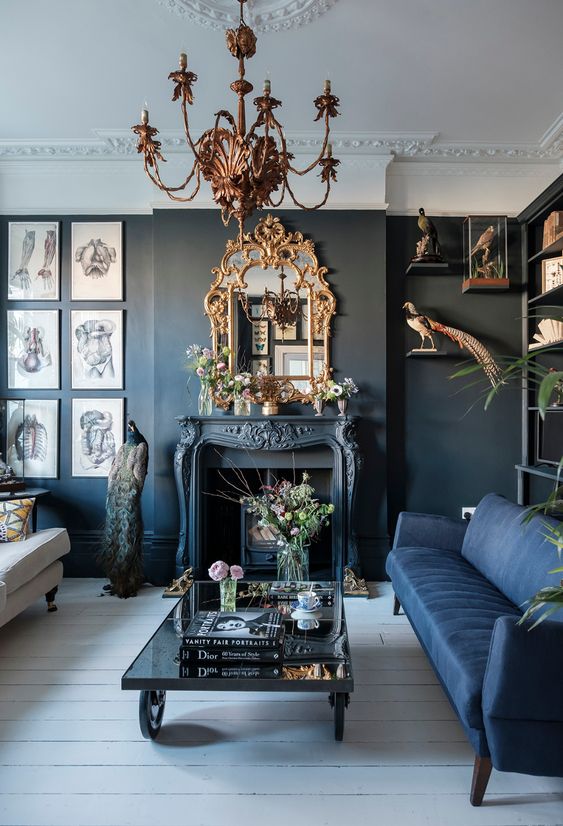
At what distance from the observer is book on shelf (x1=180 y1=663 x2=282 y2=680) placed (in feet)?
6.71

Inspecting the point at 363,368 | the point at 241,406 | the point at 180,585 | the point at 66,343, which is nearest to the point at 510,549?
the point at 363,368

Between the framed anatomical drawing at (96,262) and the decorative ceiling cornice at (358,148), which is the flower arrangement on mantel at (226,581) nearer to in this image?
the framed anatomical drawing at (96,262)

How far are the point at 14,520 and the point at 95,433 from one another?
1.05 m

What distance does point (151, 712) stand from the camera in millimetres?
2205

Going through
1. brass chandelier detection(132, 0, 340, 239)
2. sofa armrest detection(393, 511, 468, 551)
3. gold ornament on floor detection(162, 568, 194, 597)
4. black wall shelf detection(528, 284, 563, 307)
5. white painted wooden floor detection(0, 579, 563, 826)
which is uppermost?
brass chandelier detection(132, 0, 340, 239)

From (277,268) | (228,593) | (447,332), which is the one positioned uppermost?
(277,268)

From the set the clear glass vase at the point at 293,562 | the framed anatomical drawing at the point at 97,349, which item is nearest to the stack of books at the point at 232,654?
the clear glass vase at the point at 293,562

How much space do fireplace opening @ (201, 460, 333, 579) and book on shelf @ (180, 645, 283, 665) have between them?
225 cm

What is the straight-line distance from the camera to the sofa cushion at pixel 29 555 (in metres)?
3.08

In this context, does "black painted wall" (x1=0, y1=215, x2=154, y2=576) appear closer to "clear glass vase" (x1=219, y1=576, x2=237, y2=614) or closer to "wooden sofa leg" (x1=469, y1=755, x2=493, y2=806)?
"clear glass vase" (x1=219, y1=576, x2=237, y2=614)

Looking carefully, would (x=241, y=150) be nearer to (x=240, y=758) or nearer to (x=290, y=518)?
(x=290, y=518)

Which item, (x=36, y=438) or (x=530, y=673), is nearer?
(x=530, y=673)

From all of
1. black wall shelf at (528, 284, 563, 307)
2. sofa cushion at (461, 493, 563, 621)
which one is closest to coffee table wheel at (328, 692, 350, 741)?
sofa cushion at (461, 493, 563, 621)

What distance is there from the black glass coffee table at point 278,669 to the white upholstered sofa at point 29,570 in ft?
3.40
